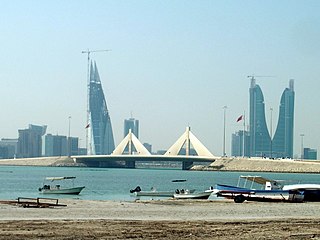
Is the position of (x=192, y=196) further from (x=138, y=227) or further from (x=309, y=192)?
(x=138, y=227)

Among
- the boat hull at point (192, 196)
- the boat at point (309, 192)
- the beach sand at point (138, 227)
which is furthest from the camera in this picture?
the boat hull at point (192, 196)

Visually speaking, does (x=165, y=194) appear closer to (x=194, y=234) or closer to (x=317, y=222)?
(x=317, y=222)

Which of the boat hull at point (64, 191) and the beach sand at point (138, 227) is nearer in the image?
the beach sand at point (138, 227)

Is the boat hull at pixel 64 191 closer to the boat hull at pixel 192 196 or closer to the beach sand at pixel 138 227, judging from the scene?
the boat hull at pixel 192 196

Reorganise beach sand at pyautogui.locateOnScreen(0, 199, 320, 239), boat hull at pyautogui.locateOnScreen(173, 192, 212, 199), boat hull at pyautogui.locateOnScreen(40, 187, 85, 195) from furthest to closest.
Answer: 1. boat hull at pyautogui.locateOnScreen(40, 187, 85, 195)
2. boat hull at pyautogui.locateOnScreen(173, 192, 212, 199)
3. beach sand at pyautogui.locateOnScreen(0, 199, 320, 239)

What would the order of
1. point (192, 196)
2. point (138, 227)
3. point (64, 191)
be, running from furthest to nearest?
1. point (64, 191)
2. point (192, 196)
3. point (138, 227)

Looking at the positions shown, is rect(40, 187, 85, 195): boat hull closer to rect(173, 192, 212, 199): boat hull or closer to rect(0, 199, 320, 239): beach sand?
rect(173, 192, 212, 199): boat hull

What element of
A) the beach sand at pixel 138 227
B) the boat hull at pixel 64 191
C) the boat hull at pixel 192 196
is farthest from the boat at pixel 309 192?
the boat hull at pixel 64 191

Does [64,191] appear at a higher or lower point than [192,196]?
lower

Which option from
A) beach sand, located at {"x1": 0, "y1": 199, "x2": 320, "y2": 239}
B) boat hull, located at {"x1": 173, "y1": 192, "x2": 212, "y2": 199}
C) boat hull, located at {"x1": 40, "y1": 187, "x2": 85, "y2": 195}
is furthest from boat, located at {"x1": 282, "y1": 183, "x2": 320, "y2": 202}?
boat hull, located at {"x1": 40, "y1": 187, "x2": 85, "y2": 195}

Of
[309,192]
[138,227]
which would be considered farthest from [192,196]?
[138,227]

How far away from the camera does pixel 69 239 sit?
22.8 m

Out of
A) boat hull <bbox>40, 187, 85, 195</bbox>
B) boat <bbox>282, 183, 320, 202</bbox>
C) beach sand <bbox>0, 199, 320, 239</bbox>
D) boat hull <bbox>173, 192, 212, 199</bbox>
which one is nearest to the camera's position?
beach sand <bbox>0, 199, 320, 239</bbox>

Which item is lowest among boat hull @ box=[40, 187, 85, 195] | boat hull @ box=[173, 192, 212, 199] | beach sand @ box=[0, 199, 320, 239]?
boat hull @ box=[40, 187, 85, 195]
